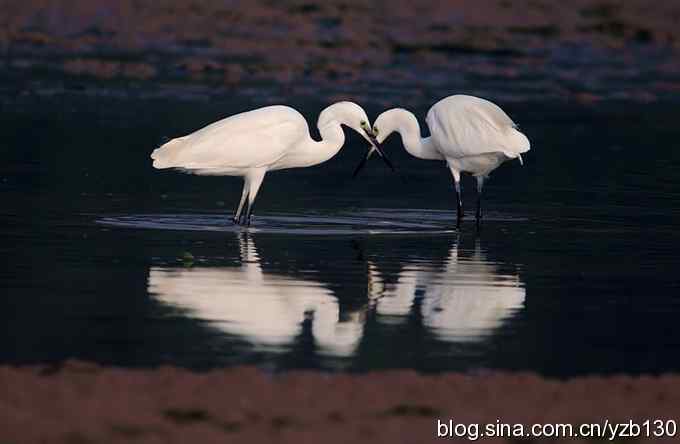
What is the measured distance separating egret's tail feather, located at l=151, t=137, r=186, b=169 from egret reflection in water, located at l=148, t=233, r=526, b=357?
200 centimetres

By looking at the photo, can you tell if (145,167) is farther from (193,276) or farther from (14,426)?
(14,426)

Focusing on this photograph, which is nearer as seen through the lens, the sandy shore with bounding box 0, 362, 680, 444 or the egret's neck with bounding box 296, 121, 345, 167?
the sandy shore with bounding box 0, 362, 680, 444

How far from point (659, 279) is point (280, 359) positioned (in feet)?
13.9

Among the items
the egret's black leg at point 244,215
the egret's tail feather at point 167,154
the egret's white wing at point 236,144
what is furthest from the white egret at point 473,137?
the egret's tail feather at point 167,154

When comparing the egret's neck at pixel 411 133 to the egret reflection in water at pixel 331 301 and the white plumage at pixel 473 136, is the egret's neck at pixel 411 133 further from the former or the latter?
the egret reflection in water at pixel 331 301

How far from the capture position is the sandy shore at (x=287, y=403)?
791 centimetres

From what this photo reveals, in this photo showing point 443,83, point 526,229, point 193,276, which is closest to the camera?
point 193,276

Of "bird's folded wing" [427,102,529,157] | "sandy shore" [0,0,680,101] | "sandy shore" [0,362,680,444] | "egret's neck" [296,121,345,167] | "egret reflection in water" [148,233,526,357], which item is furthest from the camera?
"sandy shore" [0,0,680,101]

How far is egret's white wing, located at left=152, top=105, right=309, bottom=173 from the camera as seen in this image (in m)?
15.1

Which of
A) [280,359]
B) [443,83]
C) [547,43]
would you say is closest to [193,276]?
[280,359]

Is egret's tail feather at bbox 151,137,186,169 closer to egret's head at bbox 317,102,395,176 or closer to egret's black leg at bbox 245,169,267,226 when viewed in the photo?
egret's black leg at bbox 245,169,267,226

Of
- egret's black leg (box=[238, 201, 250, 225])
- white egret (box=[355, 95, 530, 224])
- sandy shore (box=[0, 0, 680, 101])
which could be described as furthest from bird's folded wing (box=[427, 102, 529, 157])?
sandy shore (box=[0, 0, 680, 101])

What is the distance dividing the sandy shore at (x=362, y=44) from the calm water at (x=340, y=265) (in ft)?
33.7

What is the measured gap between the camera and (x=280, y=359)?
370 inches
